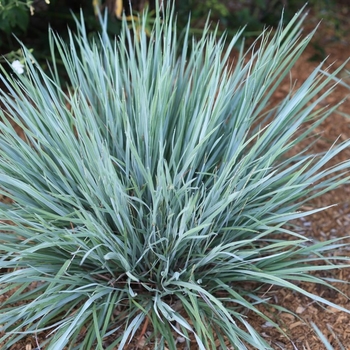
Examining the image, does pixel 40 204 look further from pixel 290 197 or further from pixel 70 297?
pixel 290 197

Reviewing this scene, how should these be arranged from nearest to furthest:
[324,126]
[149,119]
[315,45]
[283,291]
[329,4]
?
1. [149,119]
2. [283,291]
3. [324,126]
4. [315,45]
5. [329,4]

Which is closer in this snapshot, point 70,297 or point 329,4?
point 70,297

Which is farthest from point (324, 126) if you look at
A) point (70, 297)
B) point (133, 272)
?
point (70, 297)

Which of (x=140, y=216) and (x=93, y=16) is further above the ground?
(x=140, y=216)

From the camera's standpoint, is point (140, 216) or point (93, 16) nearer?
point (140, 216)

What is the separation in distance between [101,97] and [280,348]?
111cm

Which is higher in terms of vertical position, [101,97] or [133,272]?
[101,97]

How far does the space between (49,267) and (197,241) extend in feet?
1.66

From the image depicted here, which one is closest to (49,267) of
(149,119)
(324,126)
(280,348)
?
(149,119)

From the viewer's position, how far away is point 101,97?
72.5 inches

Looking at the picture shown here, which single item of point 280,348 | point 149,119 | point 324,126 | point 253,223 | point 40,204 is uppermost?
point 149,119

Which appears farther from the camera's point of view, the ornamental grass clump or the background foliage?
the background foliage

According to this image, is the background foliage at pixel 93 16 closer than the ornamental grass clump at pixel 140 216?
No

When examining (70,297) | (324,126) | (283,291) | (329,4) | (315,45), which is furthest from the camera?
(329,4)
